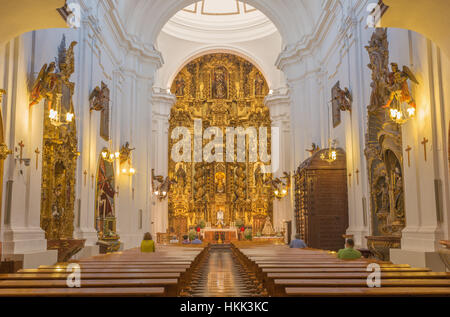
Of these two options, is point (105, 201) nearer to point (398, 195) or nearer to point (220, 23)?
point (398, 195)

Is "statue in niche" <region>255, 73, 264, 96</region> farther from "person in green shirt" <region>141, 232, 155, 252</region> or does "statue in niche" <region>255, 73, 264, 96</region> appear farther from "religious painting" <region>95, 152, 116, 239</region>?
"person in green shirt" <region>141, 232, 155, 252</region>

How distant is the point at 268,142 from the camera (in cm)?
2784

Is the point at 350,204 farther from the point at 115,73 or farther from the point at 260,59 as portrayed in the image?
the point at 260,59

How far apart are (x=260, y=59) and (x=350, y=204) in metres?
16.0

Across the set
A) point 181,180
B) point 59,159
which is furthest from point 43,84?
point 181,180

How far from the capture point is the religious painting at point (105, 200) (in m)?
13.0

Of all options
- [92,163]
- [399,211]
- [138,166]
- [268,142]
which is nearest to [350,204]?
[399,211]

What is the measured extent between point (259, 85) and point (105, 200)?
17000 millimetres

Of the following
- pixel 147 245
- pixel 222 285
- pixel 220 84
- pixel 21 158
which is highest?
pixel 220 84

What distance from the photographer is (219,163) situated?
91.9ft

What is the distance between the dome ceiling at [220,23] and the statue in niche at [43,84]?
1910 cm

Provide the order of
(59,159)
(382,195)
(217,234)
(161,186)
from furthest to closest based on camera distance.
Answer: (217,234), (161,186), (382,195), (59,159)

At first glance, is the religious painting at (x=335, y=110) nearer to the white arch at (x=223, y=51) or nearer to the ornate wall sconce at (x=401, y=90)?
the ornate wall sconce at (x=401, y=90)

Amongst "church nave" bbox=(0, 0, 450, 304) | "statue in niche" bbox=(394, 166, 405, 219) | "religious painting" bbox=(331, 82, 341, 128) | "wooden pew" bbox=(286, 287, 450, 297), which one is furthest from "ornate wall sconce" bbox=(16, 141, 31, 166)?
"religious painting" bbox=(331, 82, 341, 128)
